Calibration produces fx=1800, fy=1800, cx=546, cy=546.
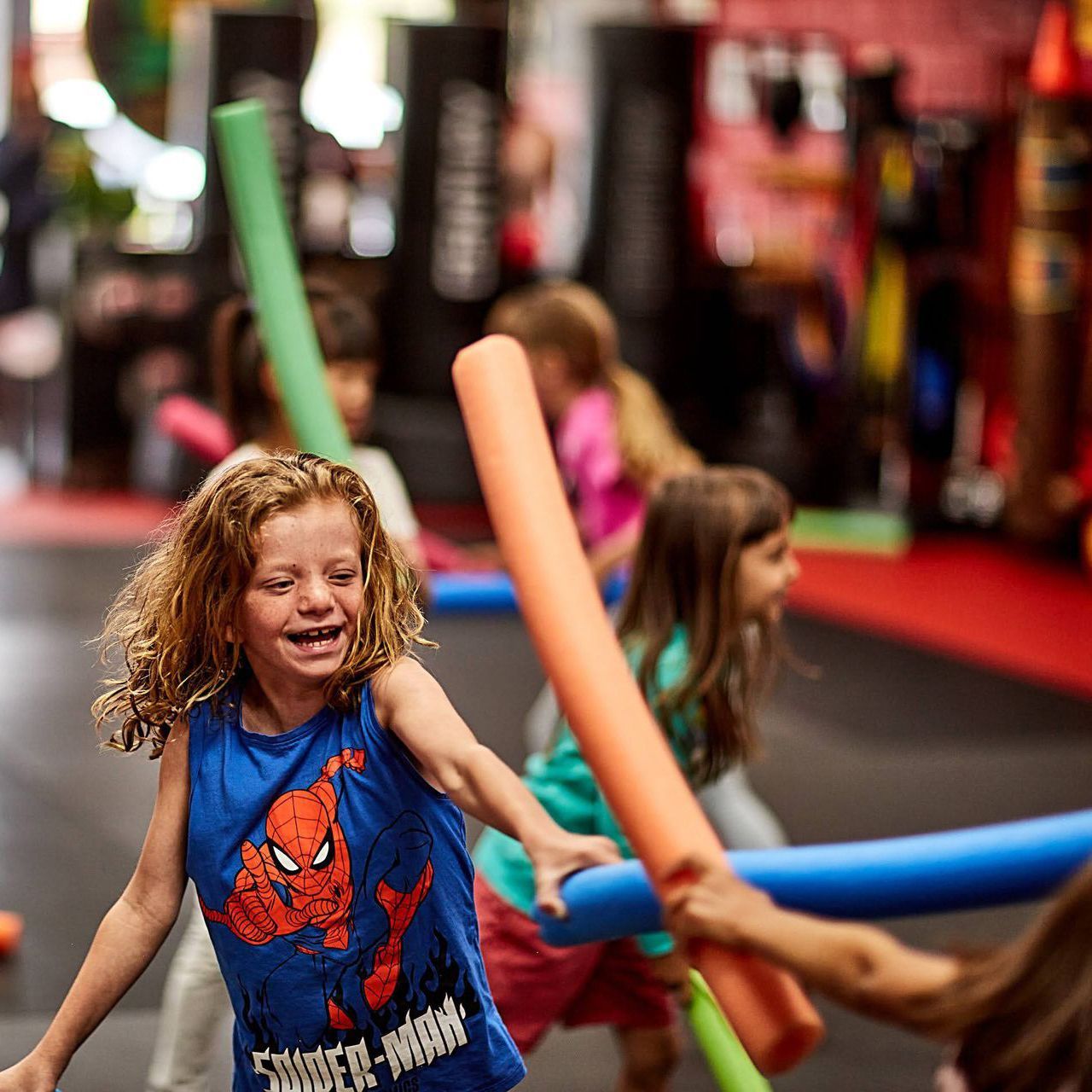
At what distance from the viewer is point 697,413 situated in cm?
1035

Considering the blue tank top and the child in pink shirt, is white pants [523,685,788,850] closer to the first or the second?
the child in pink shirt

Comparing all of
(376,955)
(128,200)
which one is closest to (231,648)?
(376,955)

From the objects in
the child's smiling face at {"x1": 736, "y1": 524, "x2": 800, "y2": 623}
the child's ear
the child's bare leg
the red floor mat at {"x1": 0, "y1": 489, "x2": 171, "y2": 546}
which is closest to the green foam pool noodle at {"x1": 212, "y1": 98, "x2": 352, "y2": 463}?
the child's ear

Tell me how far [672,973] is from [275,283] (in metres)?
1.09

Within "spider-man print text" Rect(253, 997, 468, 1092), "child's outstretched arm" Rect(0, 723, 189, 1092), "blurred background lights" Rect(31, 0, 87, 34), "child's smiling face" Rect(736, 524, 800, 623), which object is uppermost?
"blurred background lights" Rect(31, 0, 87, 34)

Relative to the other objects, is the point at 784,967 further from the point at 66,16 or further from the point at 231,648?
the point at 66,16

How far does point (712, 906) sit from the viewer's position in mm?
1391

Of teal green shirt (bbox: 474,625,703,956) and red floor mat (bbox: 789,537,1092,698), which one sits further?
red floor mat (bbox: 789,537,1092,698)

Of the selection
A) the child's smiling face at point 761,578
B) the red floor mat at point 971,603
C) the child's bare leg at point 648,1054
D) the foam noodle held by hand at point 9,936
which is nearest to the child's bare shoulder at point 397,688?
the child's smiling face at point 761,578

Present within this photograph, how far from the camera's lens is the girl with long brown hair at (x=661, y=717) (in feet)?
7.74

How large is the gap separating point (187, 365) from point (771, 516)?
794 cm

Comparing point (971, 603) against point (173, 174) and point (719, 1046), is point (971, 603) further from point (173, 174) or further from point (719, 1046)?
point (173, 174)

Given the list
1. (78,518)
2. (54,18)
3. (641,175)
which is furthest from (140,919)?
(54,18)

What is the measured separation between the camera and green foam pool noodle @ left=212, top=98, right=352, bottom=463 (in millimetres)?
2445
